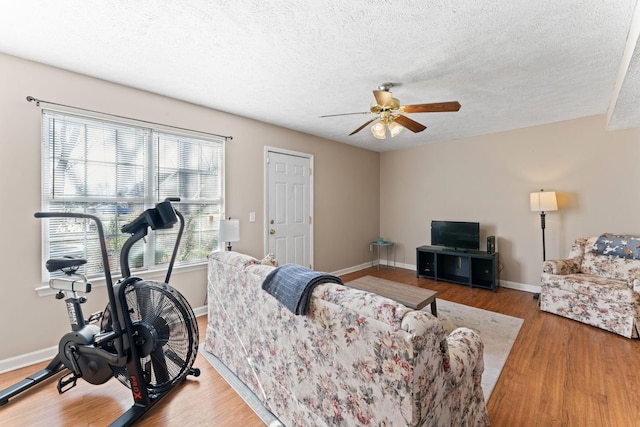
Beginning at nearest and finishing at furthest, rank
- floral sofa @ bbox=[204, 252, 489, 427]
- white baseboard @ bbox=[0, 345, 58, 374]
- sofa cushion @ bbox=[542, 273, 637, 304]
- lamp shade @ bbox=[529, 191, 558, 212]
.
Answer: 1. floral sofa @ bbox=[204, 252, 489, 427]
2. white baseboard @ bbox=[0, 345, 58, 374]
3. sofa cushion @ bbox=[542, 273, 637, 304]
4. lamp shade @ bbox=[529, 191, 558, 212]

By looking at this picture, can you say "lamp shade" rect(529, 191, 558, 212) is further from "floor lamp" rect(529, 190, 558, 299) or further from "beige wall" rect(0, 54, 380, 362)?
"beige wall" rect(0, 54, 380, 362)

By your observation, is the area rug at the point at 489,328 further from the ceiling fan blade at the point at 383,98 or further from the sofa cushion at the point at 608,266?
the ceiling fan blade at the point at 383,98

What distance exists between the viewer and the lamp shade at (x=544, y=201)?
3.65m

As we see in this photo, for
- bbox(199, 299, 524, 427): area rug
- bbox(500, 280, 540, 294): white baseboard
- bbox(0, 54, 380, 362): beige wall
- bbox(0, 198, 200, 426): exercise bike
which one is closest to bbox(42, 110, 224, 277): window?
bbox(0, 54, 380, 362): beige wall

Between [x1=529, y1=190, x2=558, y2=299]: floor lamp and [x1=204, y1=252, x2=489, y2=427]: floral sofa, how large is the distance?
3.14 m

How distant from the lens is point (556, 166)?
12.7 ft

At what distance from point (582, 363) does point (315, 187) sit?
366 centimetres

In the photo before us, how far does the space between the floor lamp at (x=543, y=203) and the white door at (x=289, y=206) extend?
321cm

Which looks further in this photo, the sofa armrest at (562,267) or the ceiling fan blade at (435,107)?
the sofa armrest at (562,267)

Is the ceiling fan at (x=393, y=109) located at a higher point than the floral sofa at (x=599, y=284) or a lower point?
higher

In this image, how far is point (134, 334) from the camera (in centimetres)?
172

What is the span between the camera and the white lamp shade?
3223 millimetres

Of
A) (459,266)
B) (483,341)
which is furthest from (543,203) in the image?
(483,341)

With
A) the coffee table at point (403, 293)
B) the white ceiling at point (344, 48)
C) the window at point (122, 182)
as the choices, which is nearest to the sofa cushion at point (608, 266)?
the white ceiling at point (344, 48)
